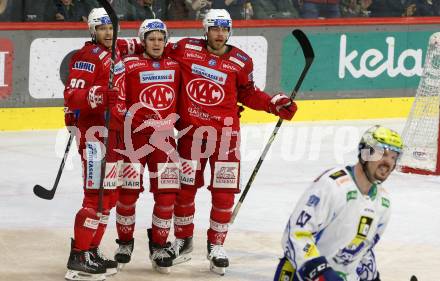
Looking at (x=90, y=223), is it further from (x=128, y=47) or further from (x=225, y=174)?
(x=128, y=47)

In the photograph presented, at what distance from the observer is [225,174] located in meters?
7.84

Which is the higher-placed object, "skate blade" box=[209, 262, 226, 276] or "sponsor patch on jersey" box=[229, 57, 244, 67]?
"sponsor patch on jersey" box=[229, 57, 244, 67]

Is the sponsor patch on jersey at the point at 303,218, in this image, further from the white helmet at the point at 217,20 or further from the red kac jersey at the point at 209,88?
the white helmet at the point at 217,20

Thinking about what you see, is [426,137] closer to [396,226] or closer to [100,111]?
[396,226]

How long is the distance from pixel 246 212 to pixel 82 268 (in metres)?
2.40

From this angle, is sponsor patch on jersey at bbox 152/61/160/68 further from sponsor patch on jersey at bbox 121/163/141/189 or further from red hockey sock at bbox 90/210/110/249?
red hockey sock at bbox 90/210/110/249

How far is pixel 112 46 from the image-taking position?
7.25m

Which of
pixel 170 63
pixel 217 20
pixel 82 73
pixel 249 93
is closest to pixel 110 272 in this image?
pixel 82 73

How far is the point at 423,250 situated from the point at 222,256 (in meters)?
1.60

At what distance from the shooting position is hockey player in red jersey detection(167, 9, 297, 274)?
25.7 feet

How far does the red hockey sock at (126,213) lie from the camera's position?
7.68 m

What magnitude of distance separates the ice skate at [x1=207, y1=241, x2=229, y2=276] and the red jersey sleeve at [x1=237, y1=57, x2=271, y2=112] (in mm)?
963

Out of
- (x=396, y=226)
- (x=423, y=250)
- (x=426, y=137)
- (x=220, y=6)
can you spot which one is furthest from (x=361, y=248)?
(x=220, y=6)

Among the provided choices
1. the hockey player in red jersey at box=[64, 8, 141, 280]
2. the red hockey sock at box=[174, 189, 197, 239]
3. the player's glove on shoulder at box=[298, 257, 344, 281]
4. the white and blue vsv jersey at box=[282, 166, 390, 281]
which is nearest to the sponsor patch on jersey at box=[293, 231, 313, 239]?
the white and blue vsv jersey at box=[282, 166, 390, 281]
